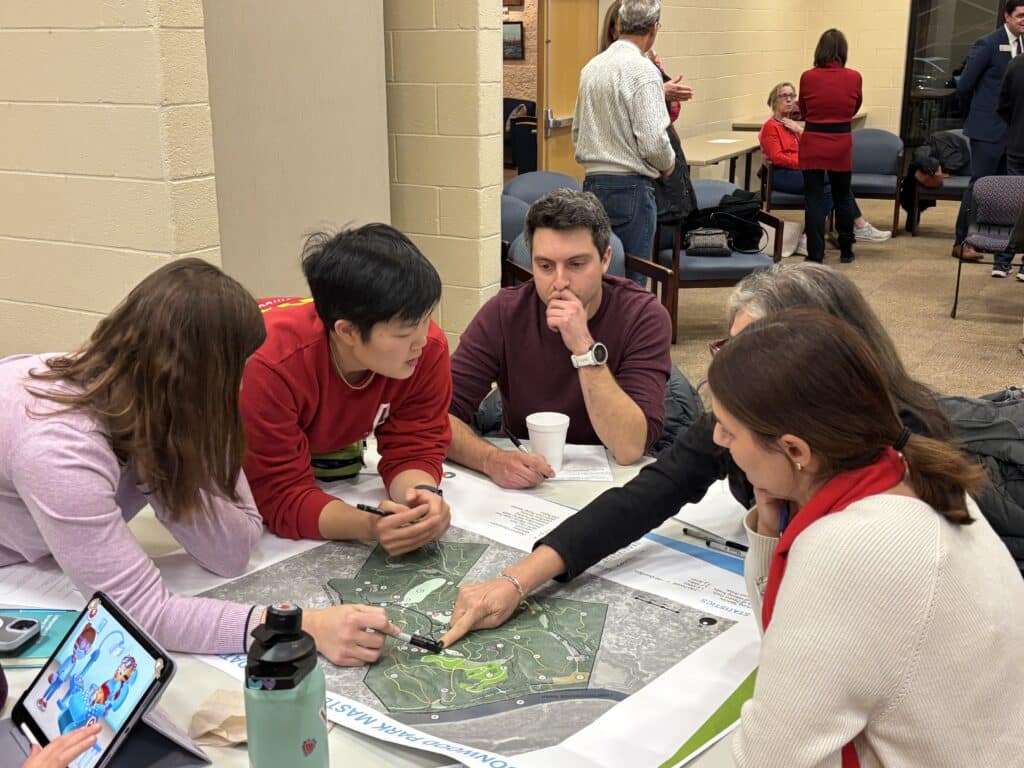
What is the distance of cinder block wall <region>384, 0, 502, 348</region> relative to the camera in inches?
141

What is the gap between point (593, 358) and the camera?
7.00 feet

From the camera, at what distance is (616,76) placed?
14.5 ft

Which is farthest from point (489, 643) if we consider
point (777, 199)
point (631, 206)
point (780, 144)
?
point (777, 199)

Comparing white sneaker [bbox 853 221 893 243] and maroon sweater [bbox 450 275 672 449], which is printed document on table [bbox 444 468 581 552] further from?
white sneaker [bbox 853 221 893 243]

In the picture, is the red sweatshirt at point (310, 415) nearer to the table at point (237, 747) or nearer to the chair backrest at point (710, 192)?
the table at point (237, 747)

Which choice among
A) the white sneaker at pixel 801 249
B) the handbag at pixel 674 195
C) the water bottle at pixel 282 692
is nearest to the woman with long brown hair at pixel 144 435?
the water bottle at pixel 282 692

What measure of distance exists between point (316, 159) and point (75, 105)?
2.76 feet

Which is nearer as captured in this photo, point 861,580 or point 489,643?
point 861,580

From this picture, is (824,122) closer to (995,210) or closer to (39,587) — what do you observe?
(995,210)

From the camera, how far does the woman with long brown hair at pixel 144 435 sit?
1.28 m

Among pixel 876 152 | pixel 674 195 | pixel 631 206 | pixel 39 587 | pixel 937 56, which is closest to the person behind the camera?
pixel 39 587

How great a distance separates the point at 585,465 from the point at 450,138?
6.67 feet

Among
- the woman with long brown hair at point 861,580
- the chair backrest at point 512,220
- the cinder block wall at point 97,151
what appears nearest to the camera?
the woman with long brown hair at point 861,580

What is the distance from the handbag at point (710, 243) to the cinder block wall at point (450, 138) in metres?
1.66
